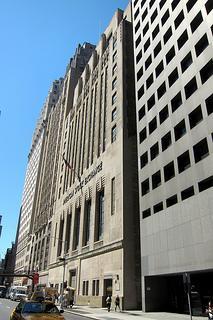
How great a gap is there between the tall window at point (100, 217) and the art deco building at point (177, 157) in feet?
43.8

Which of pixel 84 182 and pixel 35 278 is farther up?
pixel 84 182

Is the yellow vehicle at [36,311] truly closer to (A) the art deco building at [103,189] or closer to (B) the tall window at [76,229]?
(A) the art deco building at [103,189]

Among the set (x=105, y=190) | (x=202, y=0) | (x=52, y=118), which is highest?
(x=52, y=118)

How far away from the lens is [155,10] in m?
48.6

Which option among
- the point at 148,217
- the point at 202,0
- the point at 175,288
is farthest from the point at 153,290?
the point at 202,0

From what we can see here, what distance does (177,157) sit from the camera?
35.1 metres

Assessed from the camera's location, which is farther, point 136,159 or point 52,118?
point 52,118

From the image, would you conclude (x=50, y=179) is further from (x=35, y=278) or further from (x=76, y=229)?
(x=76, y=229)

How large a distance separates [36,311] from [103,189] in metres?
39.5

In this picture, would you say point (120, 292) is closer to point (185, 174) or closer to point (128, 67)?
point (185, 174)

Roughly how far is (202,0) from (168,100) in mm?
11148

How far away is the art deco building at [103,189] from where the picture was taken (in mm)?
43344

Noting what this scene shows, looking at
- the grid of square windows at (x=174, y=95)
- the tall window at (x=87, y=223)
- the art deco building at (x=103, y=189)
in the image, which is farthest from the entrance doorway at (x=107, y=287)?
the tall window at (x=87, y=223)

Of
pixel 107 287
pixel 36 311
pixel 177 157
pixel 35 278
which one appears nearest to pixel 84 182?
pixel 107 287
